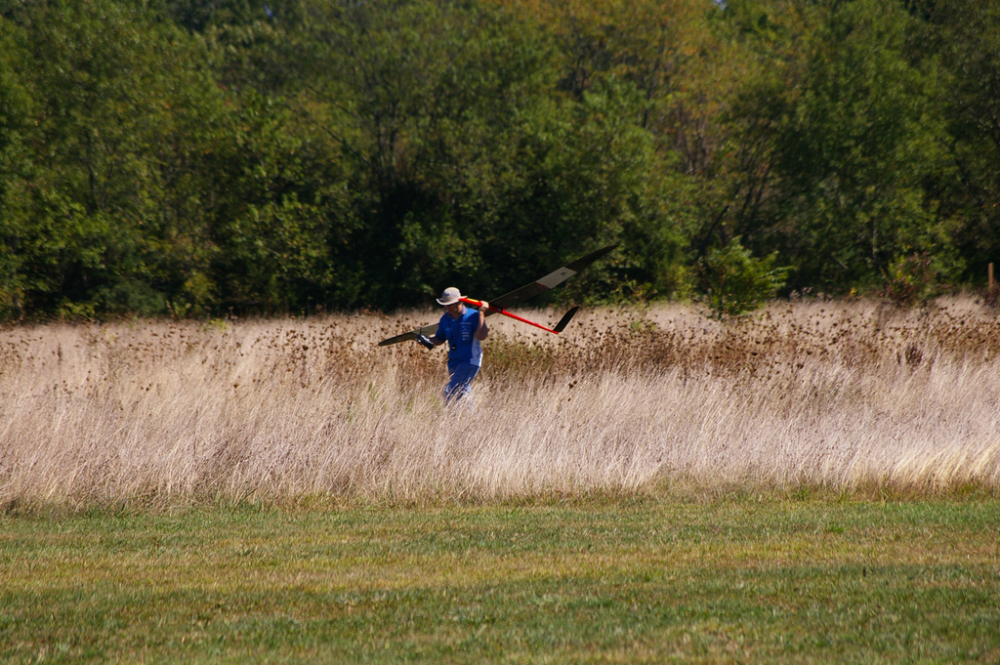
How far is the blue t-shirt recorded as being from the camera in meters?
10.5

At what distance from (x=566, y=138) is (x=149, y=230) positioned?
518 inches

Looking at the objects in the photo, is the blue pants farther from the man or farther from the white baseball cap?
the white baseball cap

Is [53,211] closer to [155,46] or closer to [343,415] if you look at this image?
[155,46]

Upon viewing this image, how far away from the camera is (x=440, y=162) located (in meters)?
30.5

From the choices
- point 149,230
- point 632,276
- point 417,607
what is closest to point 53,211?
point 149,230

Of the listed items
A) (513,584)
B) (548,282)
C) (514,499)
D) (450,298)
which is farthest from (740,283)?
(513,584)

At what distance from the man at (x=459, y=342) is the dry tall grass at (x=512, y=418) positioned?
41cm

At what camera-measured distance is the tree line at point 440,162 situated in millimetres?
27359

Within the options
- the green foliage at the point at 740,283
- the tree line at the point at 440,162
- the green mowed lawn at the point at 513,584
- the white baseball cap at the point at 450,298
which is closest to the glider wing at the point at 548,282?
the white baseball cap at the point at 450,298

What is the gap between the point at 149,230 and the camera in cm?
2922

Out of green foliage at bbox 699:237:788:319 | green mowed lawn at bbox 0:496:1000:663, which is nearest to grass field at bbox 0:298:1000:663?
green mowed lawn at bbox 0:496:1000:663

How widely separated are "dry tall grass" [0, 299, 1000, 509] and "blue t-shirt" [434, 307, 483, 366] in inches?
24.9

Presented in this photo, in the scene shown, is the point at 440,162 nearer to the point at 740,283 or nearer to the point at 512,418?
the point at 740,283

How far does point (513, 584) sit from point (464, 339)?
5.18 m
